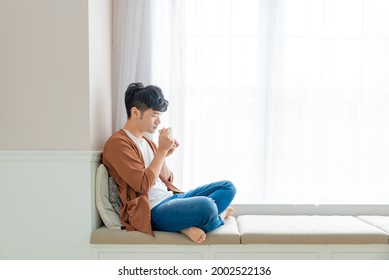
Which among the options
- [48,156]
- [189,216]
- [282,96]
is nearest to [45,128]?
[48,156]

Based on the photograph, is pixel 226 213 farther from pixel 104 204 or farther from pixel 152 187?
pixel 104 204

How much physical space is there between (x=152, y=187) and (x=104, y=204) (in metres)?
0.28

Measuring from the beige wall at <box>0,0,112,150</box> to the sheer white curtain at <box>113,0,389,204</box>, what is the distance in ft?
2.05

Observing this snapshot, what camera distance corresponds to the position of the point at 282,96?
9.10 feet

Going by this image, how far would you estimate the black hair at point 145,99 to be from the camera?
2.32 m

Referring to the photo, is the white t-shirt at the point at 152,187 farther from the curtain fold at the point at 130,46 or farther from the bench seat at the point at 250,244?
Result: the curtain fold at the point at 130,46

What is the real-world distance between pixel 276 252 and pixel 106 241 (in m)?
0.89

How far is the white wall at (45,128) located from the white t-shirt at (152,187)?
25 cm

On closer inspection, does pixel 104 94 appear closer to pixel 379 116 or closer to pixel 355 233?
pixel 355 233

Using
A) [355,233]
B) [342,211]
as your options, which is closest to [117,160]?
[355,233]

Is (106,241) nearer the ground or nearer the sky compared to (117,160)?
nearer the ground

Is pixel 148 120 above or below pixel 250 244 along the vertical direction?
above

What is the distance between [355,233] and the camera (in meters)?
2.18
